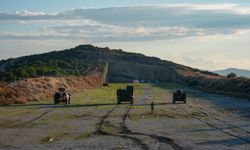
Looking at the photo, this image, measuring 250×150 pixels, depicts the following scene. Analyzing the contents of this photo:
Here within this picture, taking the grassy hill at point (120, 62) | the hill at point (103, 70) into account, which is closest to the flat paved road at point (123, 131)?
the hill at point (103, 70)

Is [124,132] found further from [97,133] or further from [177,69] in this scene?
[177,69]

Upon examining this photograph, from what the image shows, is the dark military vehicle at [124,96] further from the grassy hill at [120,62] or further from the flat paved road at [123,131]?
the grassy hill at [120,62]

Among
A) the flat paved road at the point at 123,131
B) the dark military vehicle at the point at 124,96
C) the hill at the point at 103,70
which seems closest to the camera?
the flat paved road at the point at 123,131

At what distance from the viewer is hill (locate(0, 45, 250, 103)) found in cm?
8681

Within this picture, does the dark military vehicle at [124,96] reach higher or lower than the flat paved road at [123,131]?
higher

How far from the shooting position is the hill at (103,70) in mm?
86812

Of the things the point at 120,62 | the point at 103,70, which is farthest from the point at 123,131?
the point at 120,62

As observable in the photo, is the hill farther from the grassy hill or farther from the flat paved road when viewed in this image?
the flat paved road

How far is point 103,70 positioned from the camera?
135m

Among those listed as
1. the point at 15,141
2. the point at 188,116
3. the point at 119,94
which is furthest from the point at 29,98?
the point at 15,141

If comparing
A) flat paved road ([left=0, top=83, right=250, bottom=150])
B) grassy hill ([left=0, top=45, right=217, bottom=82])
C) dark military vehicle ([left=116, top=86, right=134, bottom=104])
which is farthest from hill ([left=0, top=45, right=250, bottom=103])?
flat paved road ([left=0, top=83, right=250, bottom=150])

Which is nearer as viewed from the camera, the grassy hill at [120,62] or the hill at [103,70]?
the hill at [103,70]

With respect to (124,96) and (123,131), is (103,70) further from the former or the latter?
(123,131)

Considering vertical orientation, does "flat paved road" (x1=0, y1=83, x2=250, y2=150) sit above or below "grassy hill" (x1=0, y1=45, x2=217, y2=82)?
below
